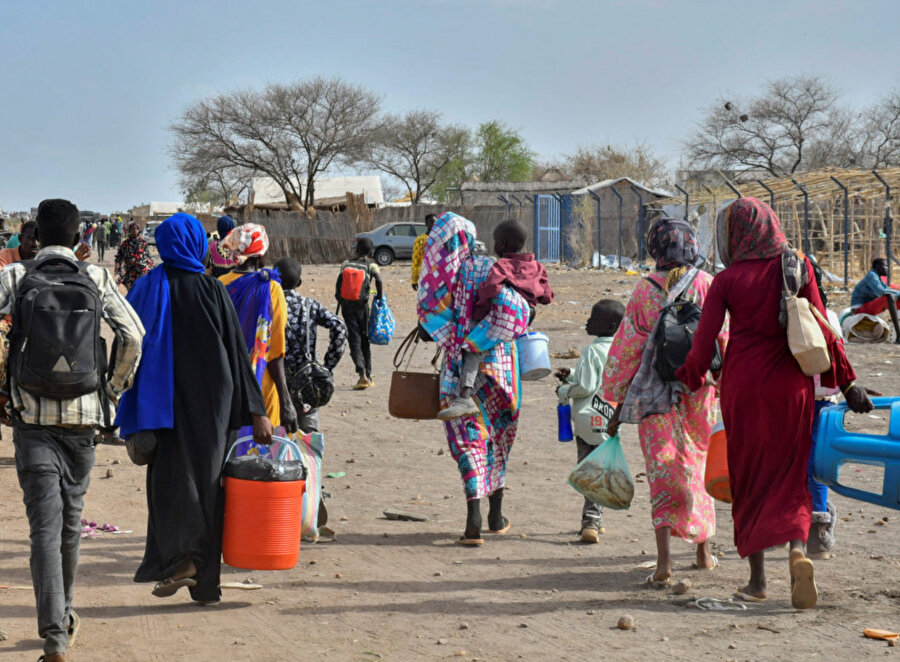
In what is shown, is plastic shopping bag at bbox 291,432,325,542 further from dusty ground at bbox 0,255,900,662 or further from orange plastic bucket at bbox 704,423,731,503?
orange plastic bucket at bbox 704,423,731,503

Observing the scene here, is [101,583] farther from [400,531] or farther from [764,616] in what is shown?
[764,616]

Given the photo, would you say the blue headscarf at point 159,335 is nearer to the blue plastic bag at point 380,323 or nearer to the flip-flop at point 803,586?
the flip-flop at point 803,586

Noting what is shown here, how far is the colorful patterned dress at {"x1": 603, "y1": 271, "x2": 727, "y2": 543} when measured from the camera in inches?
206

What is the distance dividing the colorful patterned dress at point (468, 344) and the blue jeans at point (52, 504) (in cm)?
248

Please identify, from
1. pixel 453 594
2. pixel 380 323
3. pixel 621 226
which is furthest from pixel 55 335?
pixel 621 226

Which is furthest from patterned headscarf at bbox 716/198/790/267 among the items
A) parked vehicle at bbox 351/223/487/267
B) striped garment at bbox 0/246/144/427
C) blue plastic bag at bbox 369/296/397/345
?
parked vehicle at bbox 351/223/487/267

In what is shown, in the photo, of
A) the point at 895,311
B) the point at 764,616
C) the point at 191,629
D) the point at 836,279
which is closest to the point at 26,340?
the point at 191,629

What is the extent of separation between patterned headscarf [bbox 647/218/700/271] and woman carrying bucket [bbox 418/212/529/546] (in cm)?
101

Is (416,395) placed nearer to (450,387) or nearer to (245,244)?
(450,387)

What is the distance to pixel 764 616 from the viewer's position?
471cm

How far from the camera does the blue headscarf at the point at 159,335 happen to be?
15.0ft

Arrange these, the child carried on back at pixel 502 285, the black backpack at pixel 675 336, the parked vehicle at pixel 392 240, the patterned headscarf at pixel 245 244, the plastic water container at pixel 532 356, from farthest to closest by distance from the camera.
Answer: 1. the parked vehicle at pixel 392 240
2. the plastic water container at pixel 532 356
3. the child carried on back at pixel 502 285
4. the patterned headscarf at pixel 245 244
5. the black backpack at pixel 675 336

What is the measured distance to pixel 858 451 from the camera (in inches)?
175

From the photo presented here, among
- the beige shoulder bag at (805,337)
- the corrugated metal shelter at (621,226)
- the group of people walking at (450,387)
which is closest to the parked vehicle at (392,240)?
the corrugated metal shelter at (621,226)
